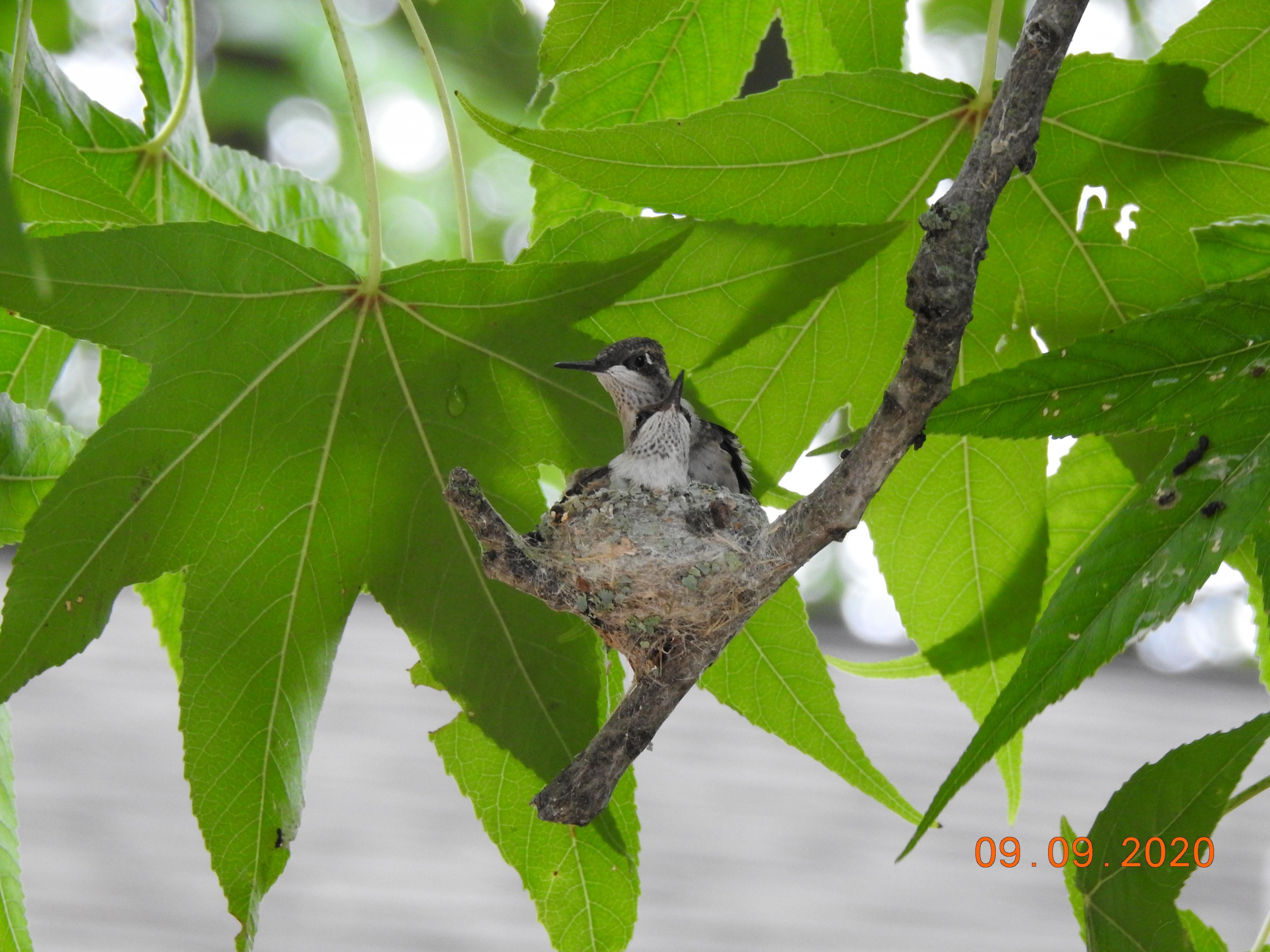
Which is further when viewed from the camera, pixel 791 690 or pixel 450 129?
pixel 450 129

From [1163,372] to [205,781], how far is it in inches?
57.7

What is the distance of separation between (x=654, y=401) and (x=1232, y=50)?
1.04 meters

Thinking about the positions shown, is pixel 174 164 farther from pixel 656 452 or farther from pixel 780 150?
pixel 780 150

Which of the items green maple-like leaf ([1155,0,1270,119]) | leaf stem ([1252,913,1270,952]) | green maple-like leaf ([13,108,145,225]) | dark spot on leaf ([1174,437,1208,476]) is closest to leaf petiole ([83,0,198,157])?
green maple-like leaf ([13,108,145,225])

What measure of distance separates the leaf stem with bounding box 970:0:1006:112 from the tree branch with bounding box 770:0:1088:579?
21cm

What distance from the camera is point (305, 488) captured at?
1.77 metres

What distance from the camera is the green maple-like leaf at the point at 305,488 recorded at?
5.38 feet

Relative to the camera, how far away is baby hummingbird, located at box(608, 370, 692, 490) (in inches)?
82.8

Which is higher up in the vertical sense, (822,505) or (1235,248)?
(1235,248)

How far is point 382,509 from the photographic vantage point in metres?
1.78

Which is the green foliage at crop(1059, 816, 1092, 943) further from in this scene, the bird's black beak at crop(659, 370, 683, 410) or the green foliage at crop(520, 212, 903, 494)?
the bird's black beak at crop(659, 370, 683, 410)

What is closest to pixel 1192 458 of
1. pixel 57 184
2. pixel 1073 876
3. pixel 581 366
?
pixel 1073 876

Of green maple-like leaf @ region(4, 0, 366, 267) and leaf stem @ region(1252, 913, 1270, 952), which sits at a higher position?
green maple-like leaf @ region(4, 0, 366, 267)

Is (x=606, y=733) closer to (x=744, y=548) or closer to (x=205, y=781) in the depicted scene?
(x=744, y=548)
